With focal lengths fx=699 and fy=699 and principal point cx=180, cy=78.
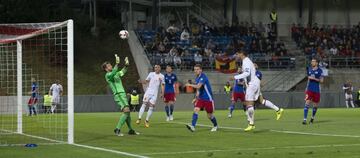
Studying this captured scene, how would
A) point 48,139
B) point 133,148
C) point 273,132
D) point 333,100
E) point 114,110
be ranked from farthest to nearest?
point 333,100 < point 114,110 < point 273,132 < point 48,139 < point 133,148

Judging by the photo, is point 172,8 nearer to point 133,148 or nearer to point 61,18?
point 61,18

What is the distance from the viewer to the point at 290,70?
5259 centimetres

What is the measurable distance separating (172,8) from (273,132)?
132 ft

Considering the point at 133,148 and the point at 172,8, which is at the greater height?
the point at 172,8

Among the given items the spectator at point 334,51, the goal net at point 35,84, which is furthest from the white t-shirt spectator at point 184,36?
the spectator at point 334,51

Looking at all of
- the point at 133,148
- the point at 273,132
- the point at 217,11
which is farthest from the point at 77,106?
the point at 133,148

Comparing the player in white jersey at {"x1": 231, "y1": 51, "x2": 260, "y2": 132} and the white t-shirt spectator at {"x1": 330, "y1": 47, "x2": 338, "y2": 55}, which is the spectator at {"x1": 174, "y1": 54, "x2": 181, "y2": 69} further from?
the player in white jersey at {"x1": 231, "y1": 51, "x2": 260, "y2": 132}

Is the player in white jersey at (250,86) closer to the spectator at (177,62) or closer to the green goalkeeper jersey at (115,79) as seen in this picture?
the green goalkeeper jersey at (115,79)

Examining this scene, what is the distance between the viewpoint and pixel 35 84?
38.2 m

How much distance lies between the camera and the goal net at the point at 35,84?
18.5 meters

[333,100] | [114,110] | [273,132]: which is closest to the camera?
[273,132]

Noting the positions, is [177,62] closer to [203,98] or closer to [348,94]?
[348,94]

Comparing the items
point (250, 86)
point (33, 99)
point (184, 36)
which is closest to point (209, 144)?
point (250, 86)

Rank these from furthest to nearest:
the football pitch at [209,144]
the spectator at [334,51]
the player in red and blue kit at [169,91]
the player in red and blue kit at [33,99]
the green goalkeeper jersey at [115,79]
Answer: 1. the spectator at [334,51]
2. the player in red and blue kit at [33,99]
3. the player in red and blue kit at [169,91]
4. the green goalkeeper jersey at [115,79]
5. the football pitch at [209,144]
